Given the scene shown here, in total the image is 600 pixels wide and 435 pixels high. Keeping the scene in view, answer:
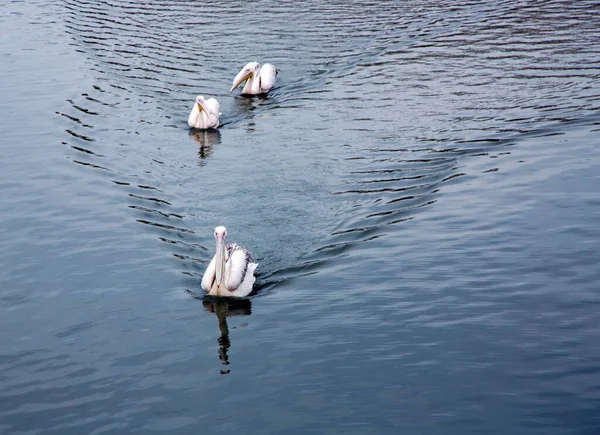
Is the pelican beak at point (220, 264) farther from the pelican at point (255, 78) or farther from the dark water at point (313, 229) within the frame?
the pelican at point (255, 78)

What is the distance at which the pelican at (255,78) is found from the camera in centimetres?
2627

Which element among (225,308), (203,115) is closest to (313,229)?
(225,308)

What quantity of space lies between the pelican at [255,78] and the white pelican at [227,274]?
37.8ft

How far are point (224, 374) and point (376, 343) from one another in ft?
7.71

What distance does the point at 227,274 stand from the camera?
1523 cm

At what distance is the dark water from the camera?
40.2 ft

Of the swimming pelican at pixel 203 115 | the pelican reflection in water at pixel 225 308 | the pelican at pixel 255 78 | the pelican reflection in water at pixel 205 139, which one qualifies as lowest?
the pelican reflection in water at pixel 225 308

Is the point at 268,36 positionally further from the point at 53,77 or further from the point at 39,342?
the point at 39,342

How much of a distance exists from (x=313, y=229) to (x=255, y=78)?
32.6ft

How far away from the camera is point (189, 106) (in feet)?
84.1

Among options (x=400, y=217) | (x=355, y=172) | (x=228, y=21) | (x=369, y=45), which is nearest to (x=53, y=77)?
(x=228, y=21)

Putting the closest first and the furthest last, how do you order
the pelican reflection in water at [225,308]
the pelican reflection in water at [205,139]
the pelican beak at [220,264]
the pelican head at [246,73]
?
the pelican reflection in water at [225,308] < the pelican beak at [220,264] < the pelican reflection in water at [205,139] < the pelican head at [246,73]

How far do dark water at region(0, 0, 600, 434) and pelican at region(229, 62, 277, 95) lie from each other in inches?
15.9

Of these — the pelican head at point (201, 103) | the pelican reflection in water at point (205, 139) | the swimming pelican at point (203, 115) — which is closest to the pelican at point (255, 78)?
the swimming pelican at point (203, 115)
